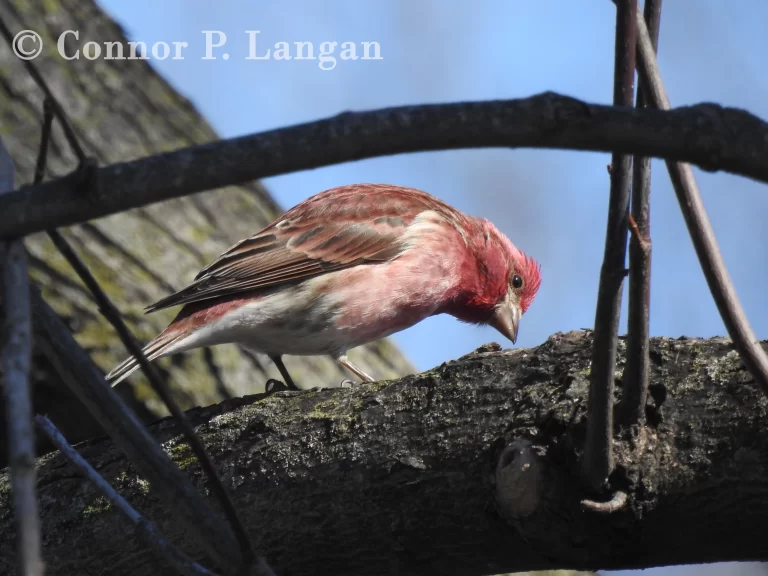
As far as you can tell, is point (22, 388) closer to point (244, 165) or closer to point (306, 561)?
point (244, 165)

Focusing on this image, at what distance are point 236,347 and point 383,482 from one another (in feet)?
10.8

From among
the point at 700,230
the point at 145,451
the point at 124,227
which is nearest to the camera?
the point at 145,451

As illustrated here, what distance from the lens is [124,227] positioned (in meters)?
6.16

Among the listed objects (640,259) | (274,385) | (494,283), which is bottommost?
(640,259)

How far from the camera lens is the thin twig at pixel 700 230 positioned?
2.40m

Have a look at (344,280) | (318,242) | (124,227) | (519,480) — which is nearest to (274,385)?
(344,280)

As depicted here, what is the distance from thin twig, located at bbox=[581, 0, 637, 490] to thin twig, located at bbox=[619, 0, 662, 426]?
8 cm

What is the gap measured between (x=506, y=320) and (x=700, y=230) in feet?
13.2

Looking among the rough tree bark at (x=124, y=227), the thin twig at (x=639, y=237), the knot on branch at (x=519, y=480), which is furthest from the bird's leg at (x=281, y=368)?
the thin twig at (x=639, y=237)

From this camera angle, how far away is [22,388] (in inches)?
58.6

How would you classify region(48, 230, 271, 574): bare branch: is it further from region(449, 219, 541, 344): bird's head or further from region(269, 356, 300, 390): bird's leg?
region(449, 219, 541, 344): bird's head

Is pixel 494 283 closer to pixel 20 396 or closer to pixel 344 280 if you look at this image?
pixel 344 280

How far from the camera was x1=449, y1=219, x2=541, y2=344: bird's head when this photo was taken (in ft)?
20.3

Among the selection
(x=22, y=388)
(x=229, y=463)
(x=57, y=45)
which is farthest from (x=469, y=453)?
(x=57, y=45)
